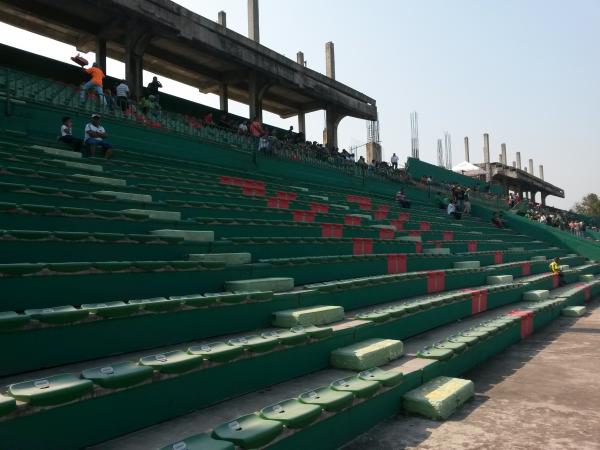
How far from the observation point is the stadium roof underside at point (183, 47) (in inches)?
536

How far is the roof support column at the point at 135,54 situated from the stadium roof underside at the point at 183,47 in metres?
0.03

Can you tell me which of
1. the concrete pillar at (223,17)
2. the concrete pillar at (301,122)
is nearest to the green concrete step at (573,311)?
the concrete pillar at (301,122)

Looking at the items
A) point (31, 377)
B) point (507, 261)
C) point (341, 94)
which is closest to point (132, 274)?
point (31, 377)

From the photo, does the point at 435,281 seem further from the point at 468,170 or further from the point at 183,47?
the point at 468,170

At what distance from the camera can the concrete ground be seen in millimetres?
3062

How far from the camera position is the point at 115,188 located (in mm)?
5660

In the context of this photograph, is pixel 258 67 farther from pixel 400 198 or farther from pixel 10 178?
pixel 10 178

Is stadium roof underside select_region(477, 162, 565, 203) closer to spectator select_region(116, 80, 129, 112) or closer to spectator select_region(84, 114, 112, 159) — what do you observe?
spectator select_region(116, 80, 129, 112)

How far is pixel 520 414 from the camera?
3658mm

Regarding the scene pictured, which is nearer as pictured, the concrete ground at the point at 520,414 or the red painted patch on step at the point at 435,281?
the concrete ground at the point at 520,414

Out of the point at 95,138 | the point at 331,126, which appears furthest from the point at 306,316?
the point at 331,126

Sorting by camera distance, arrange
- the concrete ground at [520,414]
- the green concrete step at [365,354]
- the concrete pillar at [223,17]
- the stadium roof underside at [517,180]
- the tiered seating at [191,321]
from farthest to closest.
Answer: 1. the stadium roof underside at [517,180]
2. the concrete pillar at [223,17]
3. the green concrete step at [365,354]
4. the concrete ground at [520,414]
5. the tiered seating at [191,321]

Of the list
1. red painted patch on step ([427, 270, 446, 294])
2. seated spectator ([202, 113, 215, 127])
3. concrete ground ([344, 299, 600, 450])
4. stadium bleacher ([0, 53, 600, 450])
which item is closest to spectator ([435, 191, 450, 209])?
seated spectator ([202, 113, 215, 127])

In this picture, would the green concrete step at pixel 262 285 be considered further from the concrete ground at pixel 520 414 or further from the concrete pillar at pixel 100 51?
the concrete pillar at pixel 100 51
